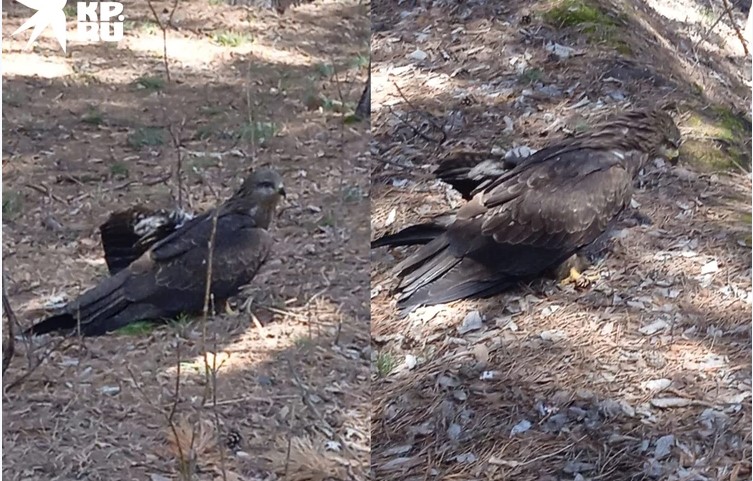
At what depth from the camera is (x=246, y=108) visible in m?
2.60

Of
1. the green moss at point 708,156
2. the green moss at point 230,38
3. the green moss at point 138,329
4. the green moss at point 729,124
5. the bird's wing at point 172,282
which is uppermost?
the green moss at point 230,38

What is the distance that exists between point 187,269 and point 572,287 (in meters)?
0.96

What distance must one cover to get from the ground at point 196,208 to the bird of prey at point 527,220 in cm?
27

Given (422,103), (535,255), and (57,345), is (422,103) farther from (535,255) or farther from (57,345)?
(57,345)

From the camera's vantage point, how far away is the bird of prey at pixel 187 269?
2.22 m

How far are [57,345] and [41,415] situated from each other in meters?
0.17

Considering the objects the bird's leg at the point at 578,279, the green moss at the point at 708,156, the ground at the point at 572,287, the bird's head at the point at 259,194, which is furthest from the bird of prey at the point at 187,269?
the green moss at the point at 708,156

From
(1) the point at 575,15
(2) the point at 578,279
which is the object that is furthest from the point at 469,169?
(1) the point at 575,15

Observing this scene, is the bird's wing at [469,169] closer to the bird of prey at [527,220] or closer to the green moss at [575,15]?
the bird of prey at [527,220]

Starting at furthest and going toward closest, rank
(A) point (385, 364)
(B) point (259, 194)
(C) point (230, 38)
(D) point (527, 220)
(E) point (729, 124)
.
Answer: (C) point (230, 38) → (B) point (259, 194) → (E) point (729, 124) → (D) point (527, 220) → (A) point (385, 364)

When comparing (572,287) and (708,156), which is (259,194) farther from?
(708,156)

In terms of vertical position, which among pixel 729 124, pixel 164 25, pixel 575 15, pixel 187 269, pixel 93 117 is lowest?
pixel 187 269

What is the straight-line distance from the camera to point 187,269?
7.65 feet

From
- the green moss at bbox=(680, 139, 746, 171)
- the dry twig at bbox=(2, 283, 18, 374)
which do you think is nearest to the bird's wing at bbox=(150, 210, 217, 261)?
the dry twig at bbox=(2, 283, 18, 374)
